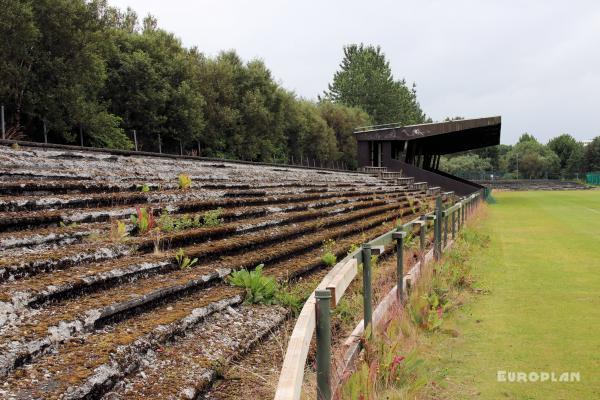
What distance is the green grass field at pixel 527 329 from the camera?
A: 3.96 m

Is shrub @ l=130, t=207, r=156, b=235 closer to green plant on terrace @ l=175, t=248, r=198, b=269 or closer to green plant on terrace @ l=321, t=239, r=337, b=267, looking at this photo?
green plant on terrace @ l=175, t=248, r=198, b=269

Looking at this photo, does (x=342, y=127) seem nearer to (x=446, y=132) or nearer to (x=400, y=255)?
(x=446, y=132)

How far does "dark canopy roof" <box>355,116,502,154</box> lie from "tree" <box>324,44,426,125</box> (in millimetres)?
33607

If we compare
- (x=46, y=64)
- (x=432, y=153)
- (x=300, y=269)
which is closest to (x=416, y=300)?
(x=300, y=269)

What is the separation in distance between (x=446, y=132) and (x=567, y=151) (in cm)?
10070

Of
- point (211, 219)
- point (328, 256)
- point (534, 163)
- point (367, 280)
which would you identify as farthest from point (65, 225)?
point (534, 163)

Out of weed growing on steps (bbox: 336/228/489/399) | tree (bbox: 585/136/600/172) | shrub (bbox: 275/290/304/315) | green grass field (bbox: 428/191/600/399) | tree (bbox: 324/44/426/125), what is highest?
tree (bbox: 324/44/426/125)

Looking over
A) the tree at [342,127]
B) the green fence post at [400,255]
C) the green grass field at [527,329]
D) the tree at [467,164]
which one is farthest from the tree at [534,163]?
the green fence post at [400,255]

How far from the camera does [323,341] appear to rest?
96.7 inches

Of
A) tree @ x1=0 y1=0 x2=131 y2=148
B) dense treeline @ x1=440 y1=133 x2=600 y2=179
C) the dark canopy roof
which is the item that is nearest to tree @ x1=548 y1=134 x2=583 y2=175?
dense treeline @ x1=440 y1=133 x2=600 y2=179

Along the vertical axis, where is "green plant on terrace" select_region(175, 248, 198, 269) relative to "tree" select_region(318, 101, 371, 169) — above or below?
below

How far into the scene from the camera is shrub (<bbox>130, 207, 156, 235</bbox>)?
5074 millimetres

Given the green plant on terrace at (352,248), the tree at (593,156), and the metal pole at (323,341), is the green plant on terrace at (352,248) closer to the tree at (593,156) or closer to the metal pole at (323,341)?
the metal pole at (323,341)

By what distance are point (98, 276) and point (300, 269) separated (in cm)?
255
